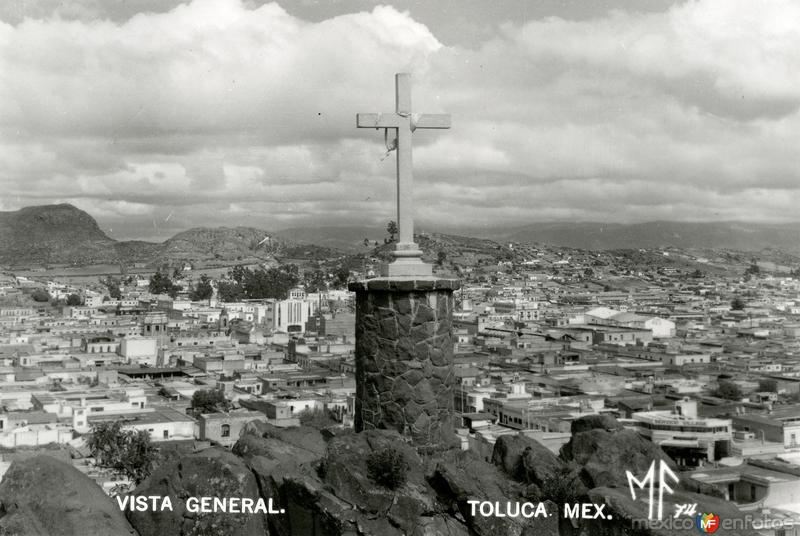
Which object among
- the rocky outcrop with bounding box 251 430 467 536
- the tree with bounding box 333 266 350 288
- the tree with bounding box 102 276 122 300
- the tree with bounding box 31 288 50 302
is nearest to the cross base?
the rocky outcrop with bounding box 251 430 467 536

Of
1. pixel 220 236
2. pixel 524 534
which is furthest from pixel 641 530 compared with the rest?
pixel 220 236

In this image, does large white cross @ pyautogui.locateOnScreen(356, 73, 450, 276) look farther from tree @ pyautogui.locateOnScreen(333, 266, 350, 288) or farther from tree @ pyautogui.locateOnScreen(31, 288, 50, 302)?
tree @ pyautogui.locateOnScreen(31, 288, 50, 302)

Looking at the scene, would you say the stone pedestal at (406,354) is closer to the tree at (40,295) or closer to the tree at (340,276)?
the tree at (340,276)

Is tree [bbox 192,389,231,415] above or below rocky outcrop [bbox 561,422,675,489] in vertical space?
below

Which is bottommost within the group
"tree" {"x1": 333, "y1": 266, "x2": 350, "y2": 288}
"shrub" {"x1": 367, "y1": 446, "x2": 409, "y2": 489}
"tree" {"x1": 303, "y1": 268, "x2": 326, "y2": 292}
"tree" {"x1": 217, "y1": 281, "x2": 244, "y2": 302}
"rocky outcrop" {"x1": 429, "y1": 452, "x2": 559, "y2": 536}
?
"tree" {"x1": 217, "y1": 281, "x2": 244, "y2": 302}

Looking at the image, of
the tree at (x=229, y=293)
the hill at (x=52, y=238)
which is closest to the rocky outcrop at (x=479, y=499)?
the tree at (x=229, y=293)

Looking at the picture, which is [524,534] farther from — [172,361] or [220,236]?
[220,236]

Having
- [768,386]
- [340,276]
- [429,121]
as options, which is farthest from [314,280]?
[429,121]
